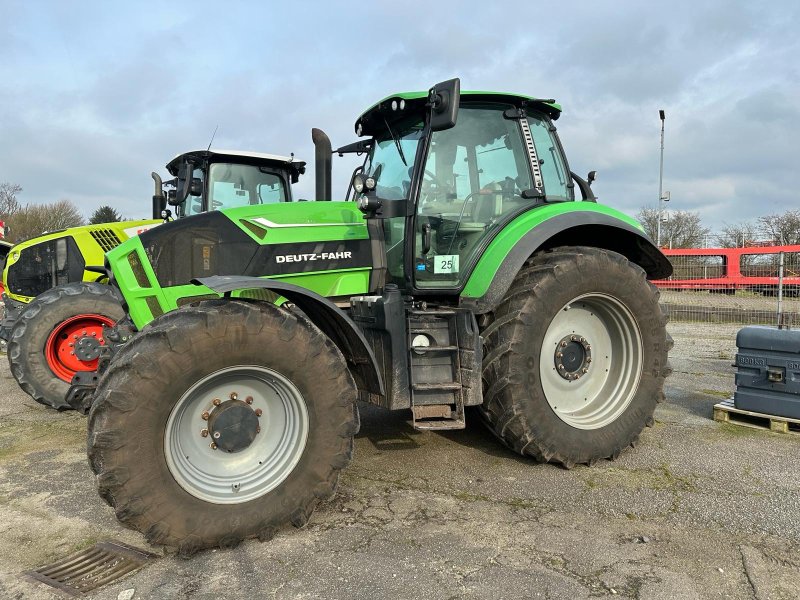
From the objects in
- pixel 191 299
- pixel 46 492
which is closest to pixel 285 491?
pixel 191 299

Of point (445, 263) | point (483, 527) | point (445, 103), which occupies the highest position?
point (445, 103)

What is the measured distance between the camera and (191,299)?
11.8 ft

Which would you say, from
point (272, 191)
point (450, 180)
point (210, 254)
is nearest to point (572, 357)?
point (450, 180)

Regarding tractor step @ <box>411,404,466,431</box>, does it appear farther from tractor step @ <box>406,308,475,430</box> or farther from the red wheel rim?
the red wheel rim

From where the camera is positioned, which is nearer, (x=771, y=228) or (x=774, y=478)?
(x=774, y=478)

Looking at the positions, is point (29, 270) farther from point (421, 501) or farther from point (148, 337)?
point (421, 501)

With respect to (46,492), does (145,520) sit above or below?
above

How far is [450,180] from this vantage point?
389 cm

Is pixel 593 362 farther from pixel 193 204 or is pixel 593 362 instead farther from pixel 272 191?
pixel 193 204

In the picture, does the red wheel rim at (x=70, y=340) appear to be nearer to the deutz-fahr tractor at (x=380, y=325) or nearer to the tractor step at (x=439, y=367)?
the deutz-fahr tractor at (x=380, y=325)

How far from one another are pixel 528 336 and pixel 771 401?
2.45m

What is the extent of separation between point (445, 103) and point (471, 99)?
0.73 meters

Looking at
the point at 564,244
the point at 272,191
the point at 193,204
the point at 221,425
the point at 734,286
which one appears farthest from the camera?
the point at 734,286

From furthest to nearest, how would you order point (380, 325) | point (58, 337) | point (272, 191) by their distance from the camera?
1. point (272, 191)
2. point (58, 337)
3. point (380, 325)
